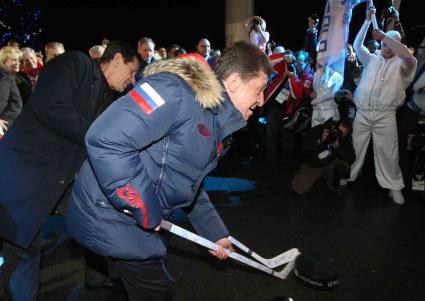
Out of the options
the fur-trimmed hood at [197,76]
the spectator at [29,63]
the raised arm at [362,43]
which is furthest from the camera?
the spectator at [29,63]

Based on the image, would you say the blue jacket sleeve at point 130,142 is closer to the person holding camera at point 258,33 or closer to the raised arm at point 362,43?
the raised arm at point 362,43

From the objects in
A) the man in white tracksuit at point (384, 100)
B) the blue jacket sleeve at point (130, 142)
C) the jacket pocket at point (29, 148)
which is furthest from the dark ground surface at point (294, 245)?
the blue jacket sleeve at point (130, 142)

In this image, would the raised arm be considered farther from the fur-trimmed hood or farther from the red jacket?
the fur-trimmed hood

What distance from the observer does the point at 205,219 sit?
2373 millimetres

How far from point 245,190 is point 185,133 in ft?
13.9

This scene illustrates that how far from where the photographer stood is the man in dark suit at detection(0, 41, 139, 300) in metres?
2.29

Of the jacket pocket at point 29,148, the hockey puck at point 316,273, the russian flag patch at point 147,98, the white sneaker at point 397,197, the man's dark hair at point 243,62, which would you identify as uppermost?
the man's dark hair at point 243,62

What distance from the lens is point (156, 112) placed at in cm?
157

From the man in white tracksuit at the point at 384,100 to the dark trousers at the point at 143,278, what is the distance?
4.56m

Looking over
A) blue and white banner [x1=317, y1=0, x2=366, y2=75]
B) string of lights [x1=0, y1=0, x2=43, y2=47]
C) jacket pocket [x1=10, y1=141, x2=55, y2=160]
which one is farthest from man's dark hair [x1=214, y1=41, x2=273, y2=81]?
string of lights [x1=0, y1=0, x2=43, y2=47]

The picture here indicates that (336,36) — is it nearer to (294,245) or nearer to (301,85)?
(301,85)

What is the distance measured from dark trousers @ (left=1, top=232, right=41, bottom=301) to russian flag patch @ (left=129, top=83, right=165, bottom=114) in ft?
4.79

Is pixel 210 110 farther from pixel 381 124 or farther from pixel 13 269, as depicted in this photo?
pixel 381 124

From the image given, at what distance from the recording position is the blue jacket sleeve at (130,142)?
1535 millimetres
